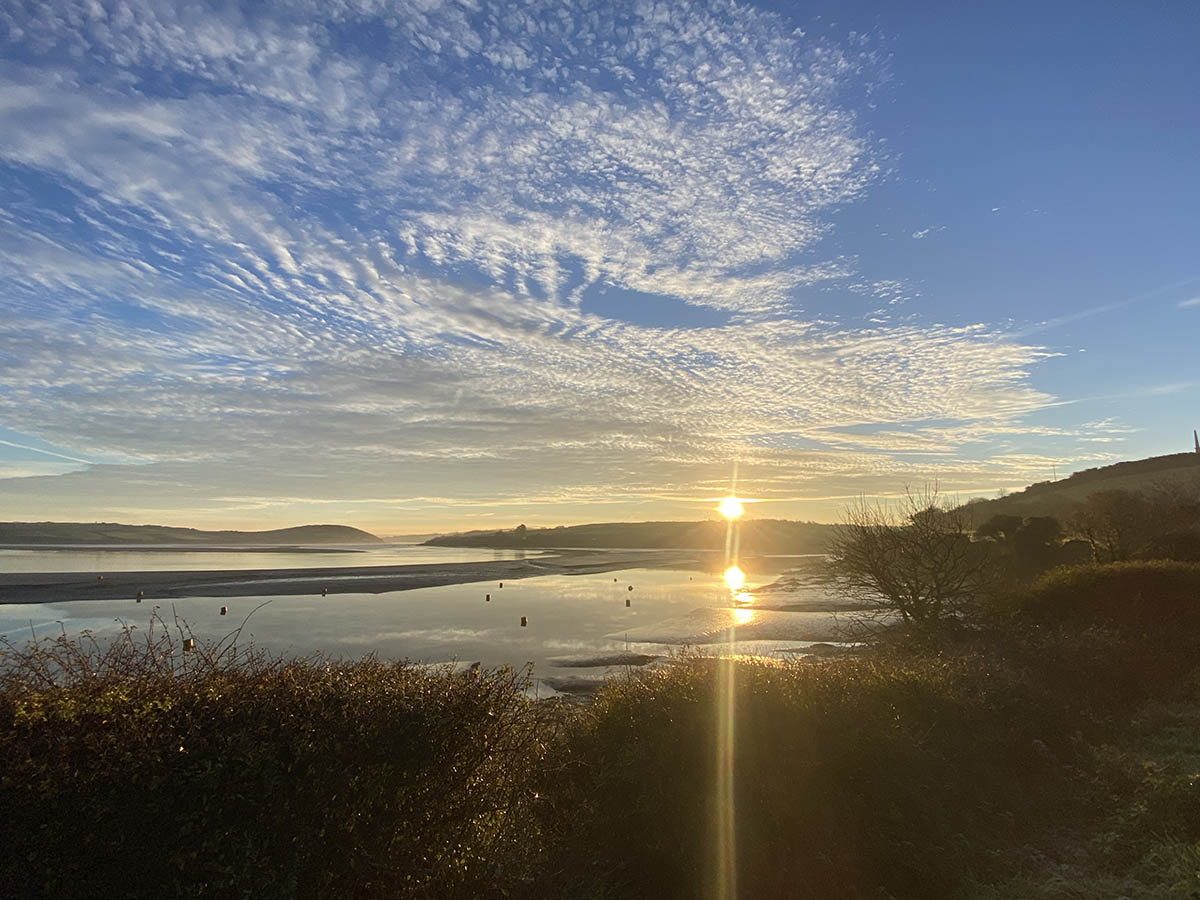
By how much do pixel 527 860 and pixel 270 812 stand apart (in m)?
3.04

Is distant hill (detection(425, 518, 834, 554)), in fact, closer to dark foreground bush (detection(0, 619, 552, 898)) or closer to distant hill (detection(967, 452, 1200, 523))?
distant hill (detection(967, 452, 1200, 523))

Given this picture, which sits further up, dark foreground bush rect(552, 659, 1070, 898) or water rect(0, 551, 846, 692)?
dark foreground bush rect(552, 659, 1070, 898)

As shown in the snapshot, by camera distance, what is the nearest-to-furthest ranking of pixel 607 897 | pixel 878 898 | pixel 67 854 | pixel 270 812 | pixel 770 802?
pixel 67 854
pixel 270 812
pixel 607 897
pixel 878 898
pixel 770 802

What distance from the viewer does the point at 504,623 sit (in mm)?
36062

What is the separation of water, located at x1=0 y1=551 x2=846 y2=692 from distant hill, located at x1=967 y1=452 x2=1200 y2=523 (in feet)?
130

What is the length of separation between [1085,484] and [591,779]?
114m

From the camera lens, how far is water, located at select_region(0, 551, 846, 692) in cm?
2731

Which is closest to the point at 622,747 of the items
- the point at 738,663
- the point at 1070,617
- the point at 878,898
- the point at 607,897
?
A: the point at 607,897

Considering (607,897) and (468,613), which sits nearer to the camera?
Result: (607,897)

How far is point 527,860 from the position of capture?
7.27 metres

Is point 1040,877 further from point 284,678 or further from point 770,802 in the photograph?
point 284,678

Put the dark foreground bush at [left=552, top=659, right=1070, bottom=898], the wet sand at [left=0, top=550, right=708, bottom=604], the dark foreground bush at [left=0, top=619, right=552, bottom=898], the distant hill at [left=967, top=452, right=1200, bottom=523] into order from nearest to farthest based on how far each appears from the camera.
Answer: the dark foreground bush at [left=0, top=619, right=552, bottom=898] < the dark foreground bush at [left=552, top=659, right=1070, bottom=898] < the wet sand at [left=0, top=550, right=708, bottom=604] < the distant hill at [left=967, top=452, right=1200, bottom=523]

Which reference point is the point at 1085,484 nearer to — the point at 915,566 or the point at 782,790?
the point at 915,566

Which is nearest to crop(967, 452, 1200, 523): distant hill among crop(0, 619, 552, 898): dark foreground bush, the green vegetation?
the green vegetation
